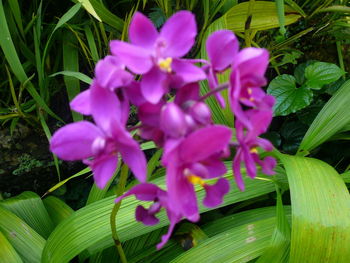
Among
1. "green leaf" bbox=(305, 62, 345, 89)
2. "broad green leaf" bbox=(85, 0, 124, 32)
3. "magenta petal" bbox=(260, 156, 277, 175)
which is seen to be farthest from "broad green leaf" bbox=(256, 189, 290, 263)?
"broad green leaf" bbox=(85, 0, 124, 32)

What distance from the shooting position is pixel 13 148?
143 cm

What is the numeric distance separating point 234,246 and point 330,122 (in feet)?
1.76

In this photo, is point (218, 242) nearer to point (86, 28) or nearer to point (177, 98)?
point (177, 98)

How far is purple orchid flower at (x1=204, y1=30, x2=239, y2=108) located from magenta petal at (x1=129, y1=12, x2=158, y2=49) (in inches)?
3.0

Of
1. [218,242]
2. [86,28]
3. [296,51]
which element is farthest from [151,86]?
[296,51]

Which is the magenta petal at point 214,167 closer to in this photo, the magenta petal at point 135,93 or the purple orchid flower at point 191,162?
the purple orchid flower at point 191,162

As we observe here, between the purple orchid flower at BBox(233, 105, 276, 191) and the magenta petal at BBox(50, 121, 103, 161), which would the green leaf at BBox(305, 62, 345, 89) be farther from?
the magenta petal at BBox(50, 121, 103, 161)

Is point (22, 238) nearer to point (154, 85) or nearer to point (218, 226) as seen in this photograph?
point (218, 226)

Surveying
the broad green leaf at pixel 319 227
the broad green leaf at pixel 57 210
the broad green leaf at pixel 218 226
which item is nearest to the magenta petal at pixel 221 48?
the broad green leaf at pixel 319 227

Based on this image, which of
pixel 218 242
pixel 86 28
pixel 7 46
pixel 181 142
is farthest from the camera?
pixel 86 28

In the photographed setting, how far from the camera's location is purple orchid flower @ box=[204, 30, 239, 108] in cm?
50

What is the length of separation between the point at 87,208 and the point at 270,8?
38.3 inches

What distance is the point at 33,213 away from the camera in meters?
1.18

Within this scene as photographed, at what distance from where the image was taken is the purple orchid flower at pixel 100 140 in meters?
0.45
